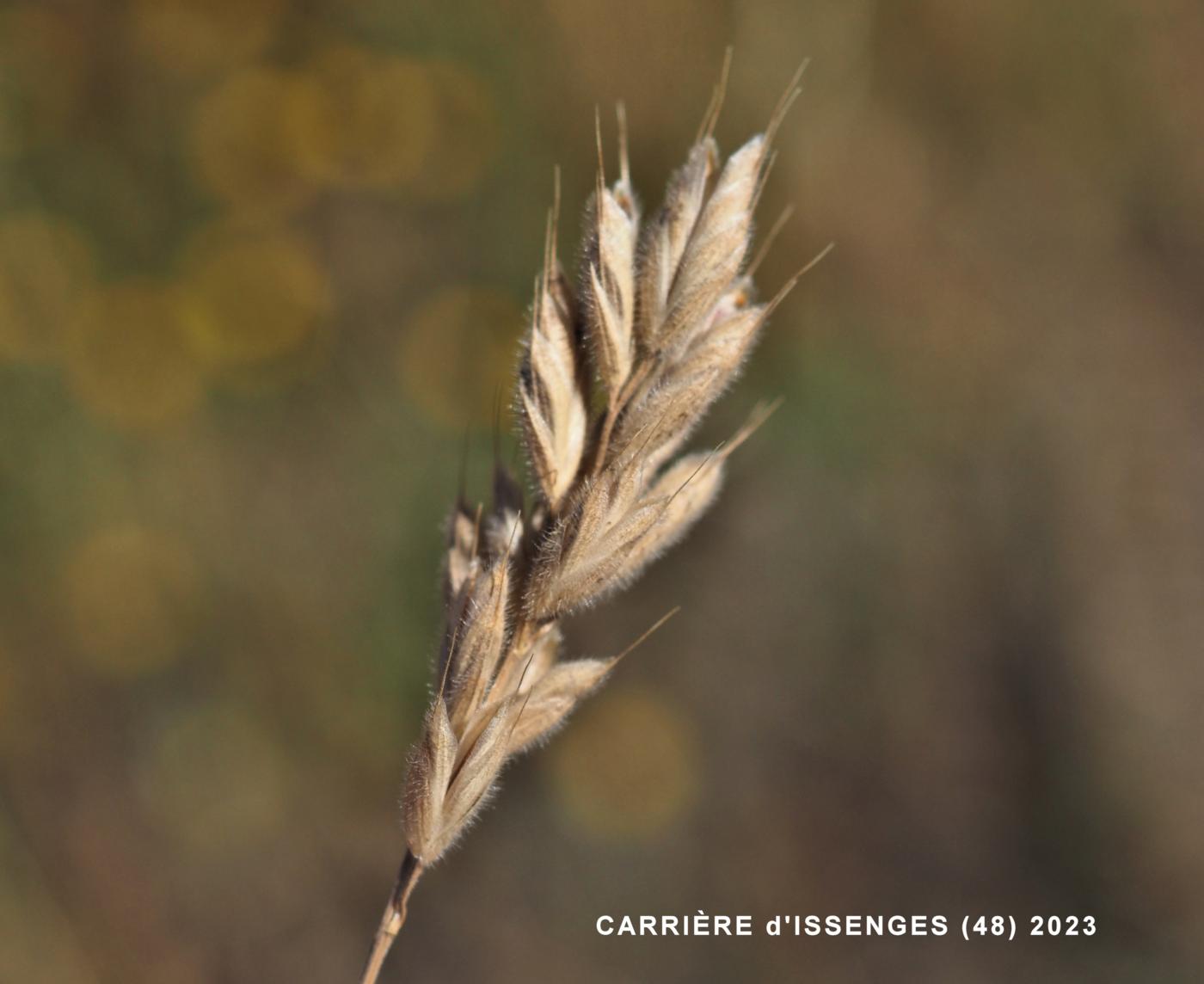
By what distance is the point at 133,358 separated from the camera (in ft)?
8.87

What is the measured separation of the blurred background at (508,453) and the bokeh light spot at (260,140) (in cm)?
1

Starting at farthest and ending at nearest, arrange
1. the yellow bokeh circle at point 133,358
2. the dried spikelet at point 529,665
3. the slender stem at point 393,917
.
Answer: the yellow bokeh circle at point 133,358
the dried spikelet at point 529,665
the slender stem at point 393,917

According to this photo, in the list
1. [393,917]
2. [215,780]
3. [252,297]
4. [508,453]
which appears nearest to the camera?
[393,917]

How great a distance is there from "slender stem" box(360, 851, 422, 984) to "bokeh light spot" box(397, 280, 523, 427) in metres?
2.03

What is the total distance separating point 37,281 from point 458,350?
47.1 inches

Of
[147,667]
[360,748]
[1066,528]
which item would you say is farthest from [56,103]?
[1066,528]

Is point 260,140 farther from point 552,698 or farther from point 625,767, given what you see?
point 552,698

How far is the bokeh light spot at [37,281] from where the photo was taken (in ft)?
8.41

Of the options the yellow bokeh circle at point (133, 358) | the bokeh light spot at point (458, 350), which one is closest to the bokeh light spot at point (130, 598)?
the yellow bokeh circle at point (133, 358)

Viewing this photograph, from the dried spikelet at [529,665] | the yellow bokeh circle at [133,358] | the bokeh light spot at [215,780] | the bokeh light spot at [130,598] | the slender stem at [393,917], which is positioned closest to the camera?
the slender stem at [393,917]

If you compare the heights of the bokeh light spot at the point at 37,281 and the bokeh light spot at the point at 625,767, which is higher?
the bokeh light spot at the point at 37,281

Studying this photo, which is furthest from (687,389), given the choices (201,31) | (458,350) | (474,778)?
(201,31)

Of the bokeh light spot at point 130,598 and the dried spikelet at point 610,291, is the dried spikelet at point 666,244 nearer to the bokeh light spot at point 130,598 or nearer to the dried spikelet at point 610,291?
the dried spikelet at point 610,291

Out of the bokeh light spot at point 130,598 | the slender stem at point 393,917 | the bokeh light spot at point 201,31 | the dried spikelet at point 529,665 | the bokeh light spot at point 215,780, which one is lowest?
the bokeh light spot at point 215,780
